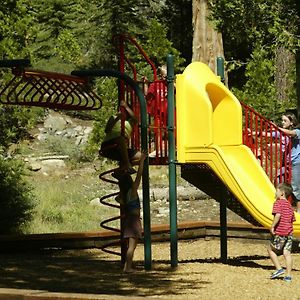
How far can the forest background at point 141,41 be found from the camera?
14.9 meters

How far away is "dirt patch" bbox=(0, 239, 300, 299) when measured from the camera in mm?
8297

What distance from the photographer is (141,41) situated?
1384 inches

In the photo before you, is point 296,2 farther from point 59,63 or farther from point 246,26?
point 59,63

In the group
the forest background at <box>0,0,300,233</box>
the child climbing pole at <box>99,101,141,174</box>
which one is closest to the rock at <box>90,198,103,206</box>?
the forest background at <box>0,0,300,233</box>

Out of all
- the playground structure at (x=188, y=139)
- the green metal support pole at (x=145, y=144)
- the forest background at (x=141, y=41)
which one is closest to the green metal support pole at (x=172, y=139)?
the playground structure at (x=188, y=139)

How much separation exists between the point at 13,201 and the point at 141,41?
70.4ft

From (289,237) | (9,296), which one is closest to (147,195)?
(289,237)

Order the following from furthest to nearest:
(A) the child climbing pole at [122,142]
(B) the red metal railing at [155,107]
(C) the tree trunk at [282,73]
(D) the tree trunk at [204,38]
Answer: (C) the tree trunk at [282,73], (D) the tree trunk at [204,38], (B) the red metal railing at [155,107], (A) the child climbing pole at [122,142]

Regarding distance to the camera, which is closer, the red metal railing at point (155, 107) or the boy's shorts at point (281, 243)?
the boy's shorts at point (281, 243)

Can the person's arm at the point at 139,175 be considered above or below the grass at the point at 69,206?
above

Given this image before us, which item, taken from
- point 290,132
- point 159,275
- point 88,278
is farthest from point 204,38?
point 88,278

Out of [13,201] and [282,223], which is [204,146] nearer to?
[282,223]

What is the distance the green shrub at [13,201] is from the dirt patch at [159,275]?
1.74 metres

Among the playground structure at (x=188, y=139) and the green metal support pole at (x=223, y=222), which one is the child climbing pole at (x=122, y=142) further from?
the green metal support pole at (x=223, y=222)
